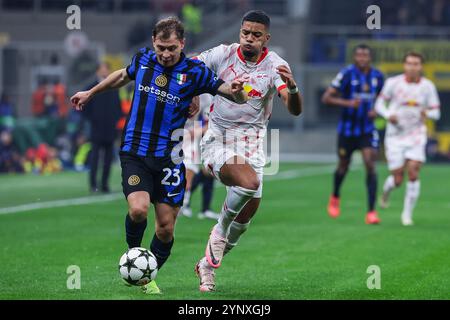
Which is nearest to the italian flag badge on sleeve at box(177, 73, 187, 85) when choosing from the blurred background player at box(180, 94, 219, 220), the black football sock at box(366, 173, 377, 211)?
the blurred background player at box(180, 94, 219, 220)

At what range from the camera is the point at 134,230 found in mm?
8867

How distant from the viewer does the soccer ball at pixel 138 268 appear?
849 centimetres

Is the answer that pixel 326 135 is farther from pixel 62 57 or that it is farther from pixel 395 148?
pixel 395 148

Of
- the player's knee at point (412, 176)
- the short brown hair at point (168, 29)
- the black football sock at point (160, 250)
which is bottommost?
the player's knee at point (412, 176)

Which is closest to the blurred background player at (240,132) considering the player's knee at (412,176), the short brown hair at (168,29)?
the short brown hair at (168,29)

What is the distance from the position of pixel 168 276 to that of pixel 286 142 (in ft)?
85.8

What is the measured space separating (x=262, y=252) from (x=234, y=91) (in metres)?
3.82

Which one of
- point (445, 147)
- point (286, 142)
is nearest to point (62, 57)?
point (286, 142)

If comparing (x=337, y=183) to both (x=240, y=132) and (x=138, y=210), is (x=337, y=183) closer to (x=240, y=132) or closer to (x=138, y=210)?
(x=240, y=132)

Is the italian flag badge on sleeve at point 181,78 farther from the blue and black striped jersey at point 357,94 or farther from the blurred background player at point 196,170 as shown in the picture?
the blue and black striped jersey at point 357,94

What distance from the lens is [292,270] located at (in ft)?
35.3

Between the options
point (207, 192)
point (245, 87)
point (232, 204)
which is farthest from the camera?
point (207, 192)

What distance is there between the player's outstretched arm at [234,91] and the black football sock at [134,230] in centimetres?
122

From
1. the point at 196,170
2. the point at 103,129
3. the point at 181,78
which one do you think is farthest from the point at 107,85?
the point at 103,129
